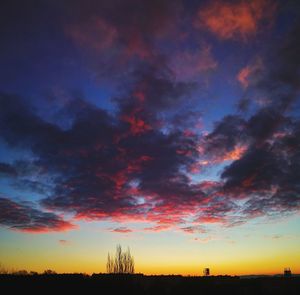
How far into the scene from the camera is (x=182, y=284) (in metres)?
49.3

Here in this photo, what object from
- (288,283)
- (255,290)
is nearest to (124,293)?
(255,290)

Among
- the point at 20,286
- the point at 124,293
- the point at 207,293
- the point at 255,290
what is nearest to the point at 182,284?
the point at 207,293

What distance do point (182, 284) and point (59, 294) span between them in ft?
76.5

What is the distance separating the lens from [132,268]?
222ft

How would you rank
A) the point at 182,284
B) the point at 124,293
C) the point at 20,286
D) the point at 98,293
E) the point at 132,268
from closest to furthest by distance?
1. the point at 20,286
2. the point at 98,293
3. the point at 124,293
4. the point at 182,284
5. the point at 132,268

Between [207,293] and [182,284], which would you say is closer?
[207,293]

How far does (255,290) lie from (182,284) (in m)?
10.6

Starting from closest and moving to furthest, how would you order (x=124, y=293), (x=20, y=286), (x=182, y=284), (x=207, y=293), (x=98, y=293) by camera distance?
(x=20, y=286), (x=98, y=293), (x=124, y=293), (x=207, y=293), (x=182, y=284)

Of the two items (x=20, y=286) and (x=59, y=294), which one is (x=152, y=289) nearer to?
(x=59, y=294)

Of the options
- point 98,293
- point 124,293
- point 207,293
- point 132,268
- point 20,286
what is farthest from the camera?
point 132,268

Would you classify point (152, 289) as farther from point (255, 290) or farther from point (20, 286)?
point (20, 286)

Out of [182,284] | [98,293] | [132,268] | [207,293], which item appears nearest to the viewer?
[98,293]

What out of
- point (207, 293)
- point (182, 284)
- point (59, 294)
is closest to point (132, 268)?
point (182, 284)

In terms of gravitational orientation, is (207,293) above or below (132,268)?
below
